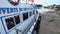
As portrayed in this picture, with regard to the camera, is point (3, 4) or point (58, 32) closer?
point (3, 4)

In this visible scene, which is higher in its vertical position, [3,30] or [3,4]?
[3,4]

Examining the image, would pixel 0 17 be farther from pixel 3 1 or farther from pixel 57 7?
pixel 57 7

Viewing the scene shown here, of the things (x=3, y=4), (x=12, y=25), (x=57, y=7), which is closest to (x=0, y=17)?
(x=3, y=4)

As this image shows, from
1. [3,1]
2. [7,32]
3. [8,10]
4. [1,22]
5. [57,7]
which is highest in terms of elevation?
[3,1]

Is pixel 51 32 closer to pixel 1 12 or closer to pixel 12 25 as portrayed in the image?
pixel 12 25

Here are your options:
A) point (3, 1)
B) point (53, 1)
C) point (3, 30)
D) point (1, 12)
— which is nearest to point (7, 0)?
point (3, 1)

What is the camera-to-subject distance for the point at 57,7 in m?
15.1

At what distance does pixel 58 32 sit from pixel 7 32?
3.29 meters

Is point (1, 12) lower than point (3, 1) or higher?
lower

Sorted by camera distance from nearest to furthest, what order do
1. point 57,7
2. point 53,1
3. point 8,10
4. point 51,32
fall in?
point 8,10 → point 51,32 → point 53,1 → point 57,7

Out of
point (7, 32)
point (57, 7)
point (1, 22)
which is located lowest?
point (57, 7)

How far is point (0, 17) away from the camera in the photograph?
224 cm

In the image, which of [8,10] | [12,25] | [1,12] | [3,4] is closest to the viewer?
[1,12]

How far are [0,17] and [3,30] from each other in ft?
0.75
